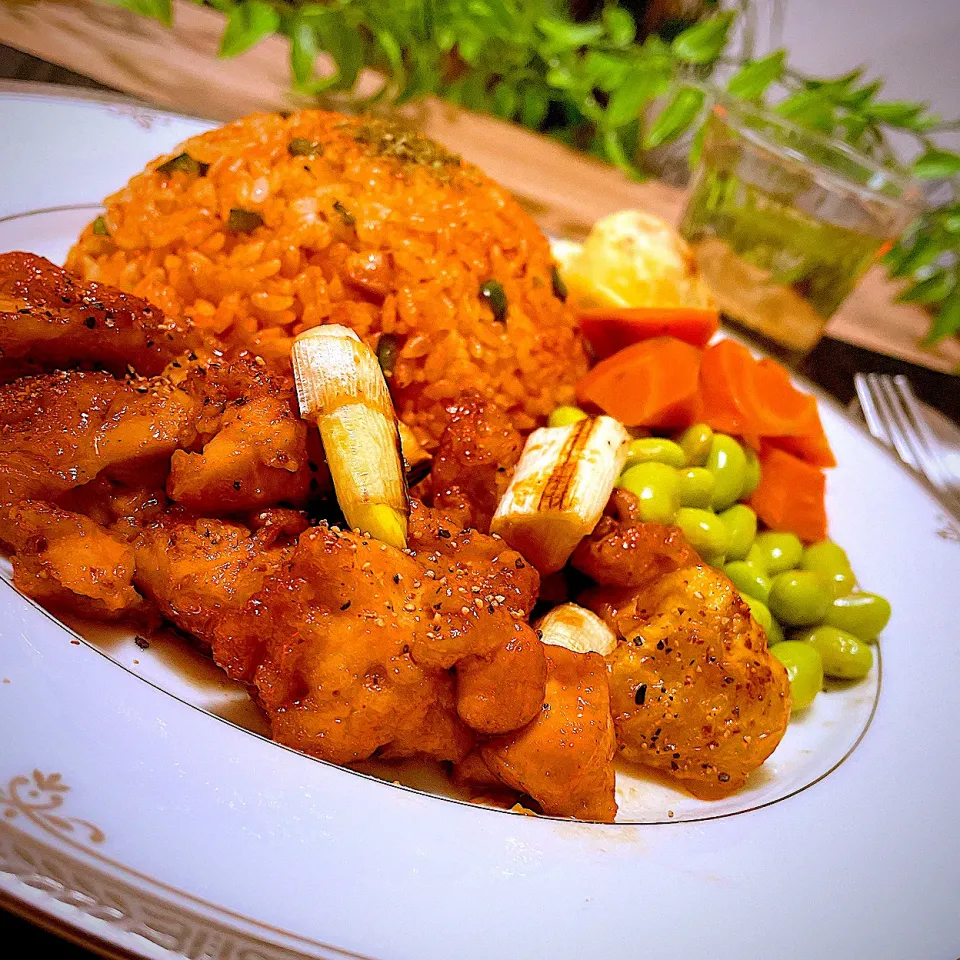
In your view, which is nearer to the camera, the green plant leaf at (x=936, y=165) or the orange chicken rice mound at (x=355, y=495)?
the orange chicken rice mound at (x=355, y=495)

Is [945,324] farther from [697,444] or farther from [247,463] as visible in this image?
[247,463]

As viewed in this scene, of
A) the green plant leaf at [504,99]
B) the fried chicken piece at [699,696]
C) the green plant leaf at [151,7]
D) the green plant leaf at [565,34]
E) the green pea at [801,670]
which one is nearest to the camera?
the fried chicken piece at [699,696]

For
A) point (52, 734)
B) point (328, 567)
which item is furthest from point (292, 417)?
point (52, 734)

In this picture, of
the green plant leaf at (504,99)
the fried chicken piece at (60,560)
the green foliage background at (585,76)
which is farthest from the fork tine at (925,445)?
the green plant leaf at (504,99)

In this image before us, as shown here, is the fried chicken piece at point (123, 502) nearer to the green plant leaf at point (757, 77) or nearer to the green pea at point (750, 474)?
the green pea at point (750, 474)

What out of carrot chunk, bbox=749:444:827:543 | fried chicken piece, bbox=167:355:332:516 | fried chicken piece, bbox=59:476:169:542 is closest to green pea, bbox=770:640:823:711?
carrot chunk, bbox=749:444:827:543

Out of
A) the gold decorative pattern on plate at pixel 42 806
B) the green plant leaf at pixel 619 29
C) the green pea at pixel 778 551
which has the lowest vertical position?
the green pea at pixel 778 551

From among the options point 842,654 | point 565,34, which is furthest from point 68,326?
point 565,34

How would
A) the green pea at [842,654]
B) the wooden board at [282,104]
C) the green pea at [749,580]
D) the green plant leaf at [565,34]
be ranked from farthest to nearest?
the green plant leaf at [565,34] < the wooden board at [282,104] < the green pea at [749,580] < the green pea at [842,654]
